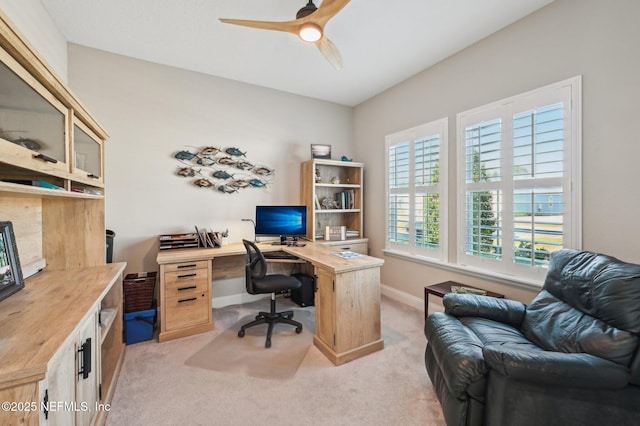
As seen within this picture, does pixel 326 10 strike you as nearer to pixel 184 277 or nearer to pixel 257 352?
pixel 184 277

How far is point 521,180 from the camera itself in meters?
2.37

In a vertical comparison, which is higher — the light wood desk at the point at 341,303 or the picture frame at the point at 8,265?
the picture frame at the point at 8,265

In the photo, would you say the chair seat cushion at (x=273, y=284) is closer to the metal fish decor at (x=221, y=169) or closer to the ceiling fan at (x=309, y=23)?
the metal fish decor at (x=221, y=169)

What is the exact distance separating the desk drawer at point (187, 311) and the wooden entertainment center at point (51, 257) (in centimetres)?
43

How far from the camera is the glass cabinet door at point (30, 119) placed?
1.05 meters

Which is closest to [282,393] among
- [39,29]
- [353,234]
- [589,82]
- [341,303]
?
[341,303]

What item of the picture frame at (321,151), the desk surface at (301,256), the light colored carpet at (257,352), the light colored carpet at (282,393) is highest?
the picture frame at (321,151)

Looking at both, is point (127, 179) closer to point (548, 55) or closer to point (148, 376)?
point (148, 376)

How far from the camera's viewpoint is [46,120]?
53.9 inches

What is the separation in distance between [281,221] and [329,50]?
201cm

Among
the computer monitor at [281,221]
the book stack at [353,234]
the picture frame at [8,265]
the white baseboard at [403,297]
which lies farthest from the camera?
the book stack at [353,234]

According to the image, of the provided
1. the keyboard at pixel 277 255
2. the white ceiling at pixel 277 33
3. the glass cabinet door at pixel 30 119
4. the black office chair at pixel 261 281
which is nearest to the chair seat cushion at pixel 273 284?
the black office chair at pixel 261 281

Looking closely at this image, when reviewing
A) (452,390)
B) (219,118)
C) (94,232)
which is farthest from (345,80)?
(452,390)

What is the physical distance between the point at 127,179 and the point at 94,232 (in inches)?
40.3
